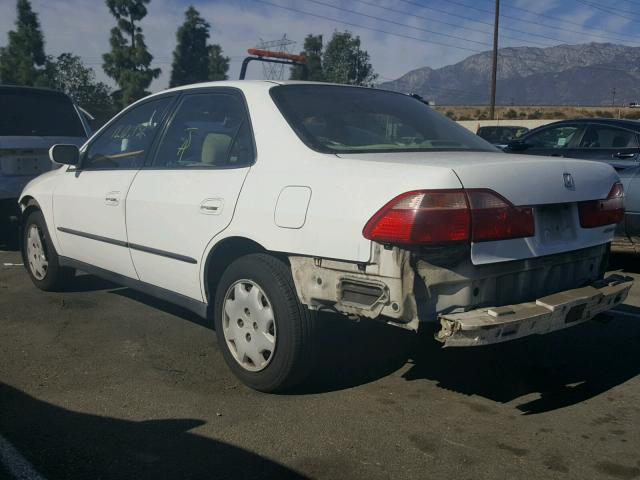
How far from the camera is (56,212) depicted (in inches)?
211

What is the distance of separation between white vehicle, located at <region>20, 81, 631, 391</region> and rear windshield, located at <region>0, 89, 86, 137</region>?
365 cm

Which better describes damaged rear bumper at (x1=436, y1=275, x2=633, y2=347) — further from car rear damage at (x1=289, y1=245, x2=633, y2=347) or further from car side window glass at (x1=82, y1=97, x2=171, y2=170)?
car side window glass at (x1=82, y1=97, x2=171, y2=170)

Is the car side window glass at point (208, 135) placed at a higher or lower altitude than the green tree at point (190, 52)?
lower

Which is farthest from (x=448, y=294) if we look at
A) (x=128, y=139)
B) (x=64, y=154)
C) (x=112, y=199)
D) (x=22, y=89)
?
(x=22, y=89)

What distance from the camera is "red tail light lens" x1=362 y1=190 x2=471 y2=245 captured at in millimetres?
2840

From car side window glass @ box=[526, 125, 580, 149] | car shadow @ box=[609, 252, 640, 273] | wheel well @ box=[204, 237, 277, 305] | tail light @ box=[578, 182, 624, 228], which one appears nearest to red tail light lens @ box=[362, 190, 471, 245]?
wheel well @ box=[204, 237, 277, 305]

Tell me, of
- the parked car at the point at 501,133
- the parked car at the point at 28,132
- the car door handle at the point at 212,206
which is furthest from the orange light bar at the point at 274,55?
the parked car at the point at 501,133

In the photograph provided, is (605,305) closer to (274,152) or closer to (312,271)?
(312,271)

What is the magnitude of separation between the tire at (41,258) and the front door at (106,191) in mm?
279

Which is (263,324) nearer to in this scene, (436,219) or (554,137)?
(436,219)

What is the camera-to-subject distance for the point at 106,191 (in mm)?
4660

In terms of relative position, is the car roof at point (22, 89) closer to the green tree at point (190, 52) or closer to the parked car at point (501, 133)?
the parked car at point (501, 133)

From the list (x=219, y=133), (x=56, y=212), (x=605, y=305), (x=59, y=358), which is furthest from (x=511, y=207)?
(x=56, y=212)

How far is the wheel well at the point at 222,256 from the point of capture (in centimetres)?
361
